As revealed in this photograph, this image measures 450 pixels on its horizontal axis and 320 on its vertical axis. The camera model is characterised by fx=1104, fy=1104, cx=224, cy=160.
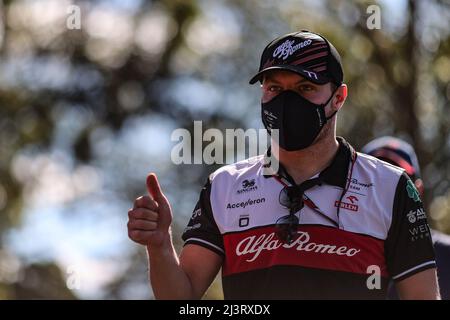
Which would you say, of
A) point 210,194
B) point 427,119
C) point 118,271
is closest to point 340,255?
point 210,194

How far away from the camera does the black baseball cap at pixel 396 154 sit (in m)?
7.46

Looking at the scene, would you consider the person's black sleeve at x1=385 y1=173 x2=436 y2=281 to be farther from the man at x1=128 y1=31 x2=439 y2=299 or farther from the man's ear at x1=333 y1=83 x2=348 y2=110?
the man's ear at x1=333 y1=83 x2=348 y2=110

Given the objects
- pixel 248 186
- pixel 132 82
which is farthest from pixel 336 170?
pixel 132 82

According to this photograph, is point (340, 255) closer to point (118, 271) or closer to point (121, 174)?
point (121, 174)

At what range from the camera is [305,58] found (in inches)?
193

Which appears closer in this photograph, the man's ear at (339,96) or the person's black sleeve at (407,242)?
the person's black sleeve at (407,242)

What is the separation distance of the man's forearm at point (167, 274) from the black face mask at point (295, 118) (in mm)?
738

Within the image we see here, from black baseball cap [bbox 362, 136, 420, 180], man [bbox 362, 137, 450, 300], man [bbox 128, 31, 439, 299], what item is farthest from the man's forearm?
black baseball cap [bbox 362, 136, 420, 180]

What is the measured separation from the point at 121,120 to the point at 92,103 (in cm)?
64

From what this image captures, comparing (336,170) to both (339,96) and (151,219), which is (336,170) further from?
(151,219)

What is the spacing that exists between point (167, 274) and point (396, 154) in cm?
321

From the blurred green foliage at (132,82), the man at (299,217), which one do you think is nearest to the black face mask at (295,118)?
the man at (299,217)

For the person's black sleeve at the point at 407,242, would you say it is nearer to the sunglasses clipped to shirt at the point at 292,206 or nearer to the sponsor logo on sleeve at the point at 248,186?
the sunglasses clipped to shirt at the point at 292,206

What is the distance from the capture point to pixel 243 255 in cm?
486
